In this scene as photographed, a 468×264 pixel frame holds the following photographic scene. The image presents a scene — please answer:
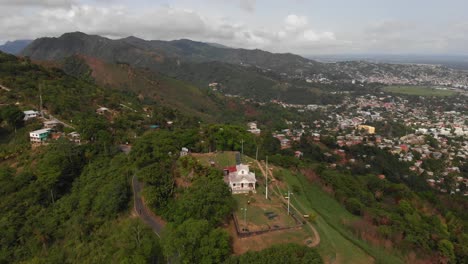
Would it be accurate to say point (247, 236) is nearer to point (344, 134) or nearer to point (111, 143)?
point (111, 143)

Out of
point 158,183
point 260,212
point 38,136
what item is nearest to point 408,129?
point 260,212

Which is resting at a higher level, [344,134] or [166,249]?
[166,249]

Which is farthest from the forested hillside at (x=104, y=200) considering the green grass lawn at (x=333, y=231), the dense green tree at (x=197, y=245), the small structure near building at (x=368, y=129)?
the small structure near building at (x=368, y=129)

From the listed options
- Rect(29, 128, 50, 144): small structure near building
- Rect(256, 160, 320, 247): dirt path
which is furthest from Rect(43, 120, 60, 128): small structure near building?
Rect(256, 160, 320, 247): dirt path

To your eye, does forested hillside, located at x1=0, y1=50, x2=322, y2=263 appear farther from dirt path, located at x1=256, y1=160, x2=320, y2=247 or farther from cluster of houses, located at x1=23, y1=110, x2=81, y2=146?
dirt path, located at x1=256, y1=160, x2=320, y2=247

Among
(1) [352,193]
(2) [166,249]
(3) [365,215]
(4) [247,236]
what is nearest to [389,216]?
(3) [365,215]

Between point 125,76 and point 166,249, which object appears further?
point 125,76

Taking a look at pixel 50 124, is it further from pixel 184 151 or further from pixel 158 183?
pixel 158 183
